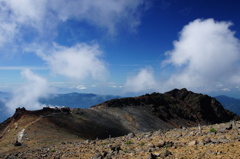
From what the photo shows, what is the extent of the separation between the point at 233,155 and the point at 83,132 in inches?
1927

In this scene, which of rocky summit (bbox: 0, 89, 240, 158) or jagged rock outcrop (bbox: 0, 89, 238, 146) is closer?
rocky summit (bbox: 0, 89, 240, 158)

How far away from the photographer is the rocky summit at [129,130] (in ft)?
41.1

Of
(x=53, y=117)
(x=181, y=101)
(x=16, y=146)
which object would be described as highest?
(x=181, y=101)

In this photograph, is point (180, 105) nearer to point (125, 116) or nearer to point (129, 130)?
point (125, 116)

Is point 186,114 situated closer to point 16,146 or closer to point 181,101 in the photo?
point 181,101

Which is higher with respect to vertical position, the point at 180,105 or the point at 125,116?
the point at 180,105

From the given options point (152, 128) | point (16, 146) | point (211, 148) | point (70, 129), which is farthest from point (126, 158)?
point (152, 128)

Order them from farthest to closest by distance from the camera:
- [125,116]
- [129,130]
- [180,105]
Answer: [180,105] → [125,116] → [129,130]

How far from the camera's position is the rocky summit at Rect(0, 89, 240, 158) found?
12.5 m

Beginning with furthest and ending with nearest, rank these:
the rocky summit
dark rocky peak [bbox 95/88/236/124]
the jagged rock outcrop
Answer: dark rocky peak [bbox 95/88/236/124] < the jagged rock outcrop < the rocky summit

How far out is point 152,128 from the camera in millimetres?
83562

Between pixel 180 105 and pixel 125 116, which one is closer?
pixel 125 116

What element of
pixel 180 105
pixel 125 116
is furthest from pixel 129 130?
pixel 180 105

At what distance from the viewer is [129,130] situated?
7625 cm
